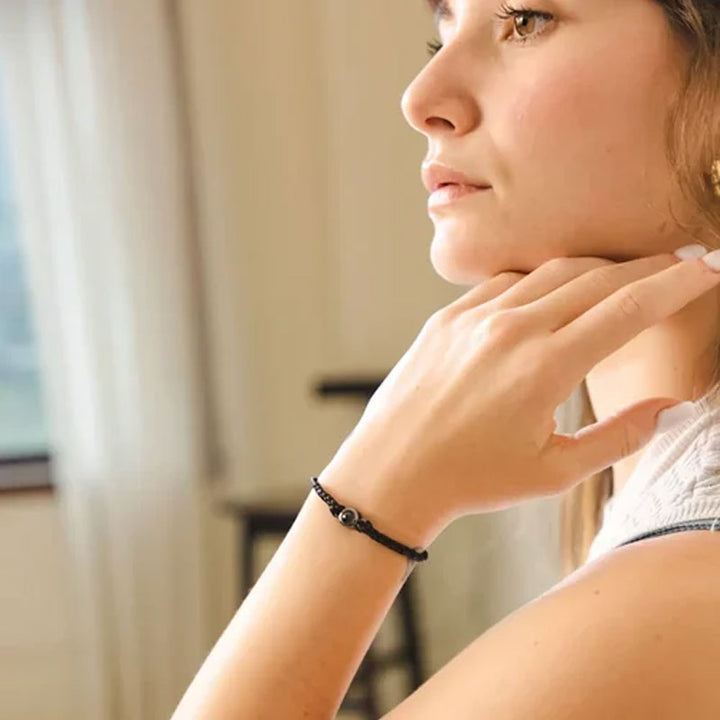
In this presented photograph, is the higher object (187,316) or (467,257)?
(187,316)

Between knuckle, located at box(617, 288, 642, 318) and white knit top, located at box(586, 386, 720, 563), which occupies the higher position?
knuckle, located at box(617, 288, 642, 318)

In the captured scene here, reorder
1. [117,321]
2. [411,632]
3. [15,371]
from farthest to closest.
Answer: [15,371]
[411,632]
[117,321]

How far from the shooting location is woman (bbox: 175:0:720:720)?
58cm

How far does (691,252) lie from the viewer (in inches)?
29.5

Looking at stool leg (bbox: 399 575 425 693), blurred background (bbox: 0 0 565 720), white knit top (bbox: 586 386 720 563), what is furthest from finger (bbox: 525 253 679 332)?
stool leg (bbox: 399 575 425 693)

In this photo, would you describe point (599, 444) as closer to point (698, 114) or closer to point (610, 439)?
point (610, 439)

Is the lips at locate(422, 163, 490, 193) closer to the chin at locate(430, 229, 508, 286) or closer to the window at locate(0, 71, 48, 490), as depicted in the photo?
the chin at locate(430, 229, 508, 286)

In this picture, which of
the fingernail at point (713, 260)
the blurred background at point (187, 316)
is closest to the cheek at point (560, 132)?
the fingernail at point (713, 260)

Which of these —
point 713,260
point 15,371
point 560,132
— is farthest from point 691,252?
point 15,371

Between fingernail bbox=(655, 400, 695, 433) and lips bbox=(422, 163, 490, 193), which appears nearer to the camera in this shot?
fingernail bbox=(655, 400, 695, 433)

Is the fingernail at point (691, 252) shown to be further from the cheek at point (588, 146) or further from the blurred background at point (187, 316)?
the blurred background at point (187, 316)

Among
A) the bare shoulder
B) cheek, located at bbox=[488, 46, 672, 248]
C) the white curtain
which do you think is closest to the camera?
the bare shoulder

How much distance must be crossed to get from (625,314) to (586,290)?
0.05 meters

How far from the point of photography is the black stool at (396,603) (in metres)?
2.58
